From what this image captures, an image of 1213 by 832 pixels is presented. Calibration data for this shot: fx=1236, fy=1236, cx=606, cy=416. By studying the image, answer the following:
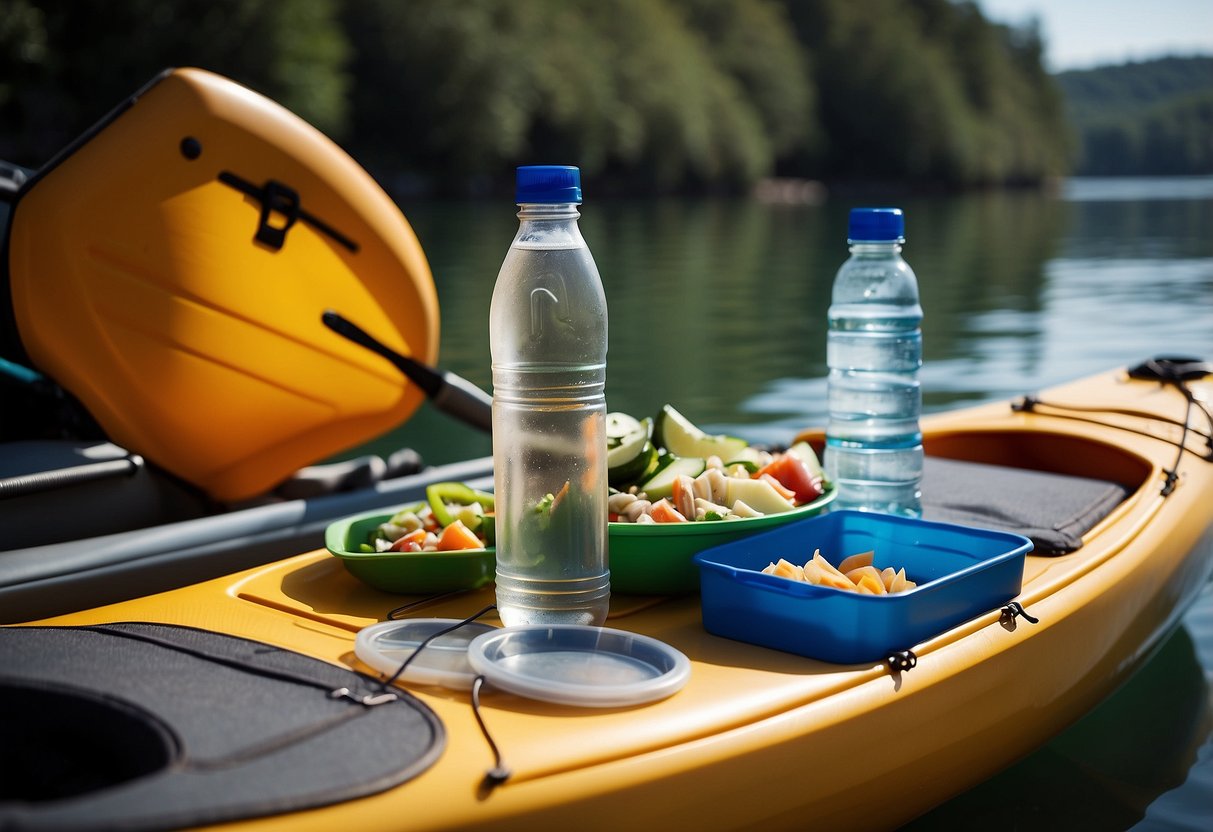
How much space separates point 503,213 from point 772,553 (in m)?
30.1

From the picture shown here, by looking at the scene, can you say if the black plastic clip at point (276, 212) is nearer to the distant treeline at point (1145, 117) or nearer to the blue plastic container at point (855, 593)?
the blue plastic container at point (855, 593)

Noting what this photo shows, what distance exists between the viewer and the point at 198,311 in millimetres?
3096

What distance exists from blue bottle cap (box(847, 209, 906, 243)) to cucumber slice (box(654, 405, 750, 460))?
51 cm

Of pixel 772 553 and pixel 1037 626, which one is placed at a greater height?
pixel 772 553

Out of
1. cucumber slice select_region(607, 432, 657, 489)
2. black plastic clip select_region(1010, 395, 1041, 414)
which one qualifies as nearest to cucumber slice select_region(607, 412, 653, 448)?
cucumber slice select_region(607, 432, 657, 489)

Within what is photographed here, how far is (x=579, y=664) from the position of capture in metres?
1.77

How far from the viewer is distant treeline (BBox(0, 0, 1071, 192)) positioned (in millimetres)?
29844

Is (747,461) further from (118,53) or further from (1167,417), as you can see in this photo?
(118,53)

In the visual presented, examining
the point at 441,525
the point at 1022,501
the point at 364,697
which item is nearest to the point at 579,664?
the point at 364,697

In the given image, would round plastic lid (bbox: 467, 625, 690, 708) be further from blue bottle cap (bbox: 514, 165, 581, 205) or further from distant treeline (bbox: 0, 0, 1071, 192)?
distant treeline (bbox: 0, 0, 1071, 192)

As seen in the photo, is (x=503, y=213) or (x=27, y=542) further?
(x=503, y=213)

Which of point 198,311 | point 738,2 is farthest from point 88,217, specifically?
point 738,2

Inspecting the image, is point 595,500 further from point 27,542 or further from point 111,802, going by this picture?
point 27,542

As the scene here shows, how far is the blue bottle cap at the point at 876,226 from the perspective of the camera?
2.59 meters
